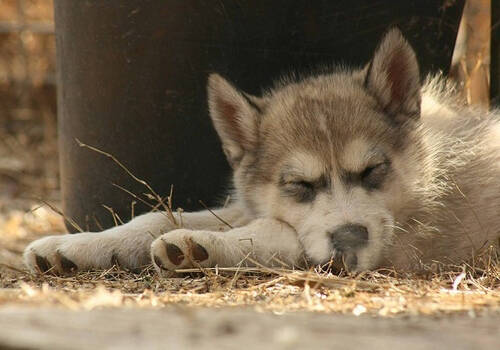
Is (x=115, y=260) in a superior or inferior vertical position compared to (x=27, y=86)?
inferior

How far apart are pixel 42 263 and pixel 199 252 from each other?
837mm

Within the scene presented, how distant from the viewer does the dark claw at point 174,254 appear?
3691 millimetres

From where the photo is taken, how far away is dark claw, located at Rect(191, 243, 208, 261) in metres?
3.71

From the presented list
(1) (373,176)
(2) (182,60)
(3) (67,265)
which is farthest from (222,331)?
(2) (182,60)

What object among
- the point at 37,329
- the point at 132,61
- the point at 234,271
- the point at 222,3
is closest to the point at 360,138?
the point at 234,271

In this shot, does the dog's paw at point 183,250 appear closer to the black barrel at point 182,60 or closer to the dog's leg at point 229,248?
the dog's leg at point 229,248

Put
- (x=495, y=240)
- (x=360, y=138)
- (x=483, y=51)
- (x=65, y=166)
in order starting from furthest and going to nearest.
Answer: (x=483, y=51), (x=65, y=166), (x=495, y=240), (x=360, y=138)

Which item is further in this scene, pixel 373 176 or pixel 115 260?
pixel 115 260

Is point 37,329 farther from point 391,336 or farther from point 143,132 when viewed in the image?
point 143,132

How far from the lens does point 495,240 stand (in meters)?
4.14

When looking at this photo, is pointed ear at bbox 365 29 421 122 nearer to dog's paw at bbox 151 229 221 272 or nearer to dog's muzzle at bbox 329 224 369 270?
dog's muzzle at bbox 329 224 369 270

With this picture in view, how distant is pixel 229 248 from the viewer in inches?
148

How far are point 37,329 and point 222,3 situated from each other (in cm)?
300

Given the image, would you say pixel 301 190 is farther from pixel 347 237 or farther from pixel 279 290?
pixel 279 290
